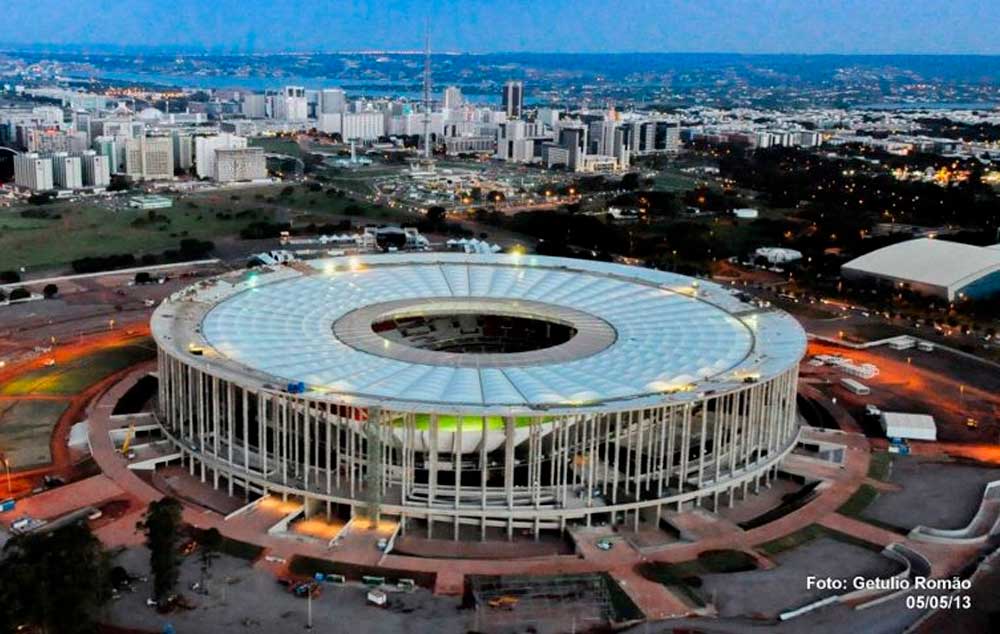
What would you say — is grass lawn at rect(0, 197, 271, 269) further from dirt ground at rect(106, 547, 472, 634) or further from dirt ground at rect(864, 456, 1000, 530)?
dirt ground at rect(864, 456, 1000, 530)

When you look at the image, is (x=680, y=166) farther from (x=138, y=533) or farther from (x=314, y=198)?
(x=138, y=533)

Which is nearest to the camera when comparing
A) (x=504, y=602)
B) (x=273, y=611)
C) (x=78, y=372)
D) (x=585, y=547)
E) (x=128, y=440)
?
(x=273, y=611)

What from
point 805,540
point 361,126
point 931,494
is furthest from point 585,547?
point 361,126

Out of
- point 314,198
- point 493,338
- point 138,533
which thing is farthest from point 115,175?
point 138,533

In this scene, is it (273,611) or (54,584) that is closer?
(54,584)

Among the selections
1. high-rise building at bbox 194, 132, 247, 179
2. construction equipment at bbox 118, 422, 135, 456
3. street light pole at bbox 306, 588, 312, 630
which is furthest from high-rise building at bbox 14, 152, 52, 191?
street light pole at bbox 306, 588, 312, 630

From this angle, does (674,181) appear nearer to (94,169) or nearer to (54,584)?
(94,169)
